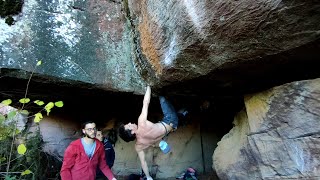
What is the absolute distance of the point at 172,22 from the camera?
104 inches

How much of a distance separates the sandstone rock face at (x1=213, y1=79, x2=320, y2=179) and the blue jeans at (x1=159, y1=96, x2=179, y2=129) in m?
1.02

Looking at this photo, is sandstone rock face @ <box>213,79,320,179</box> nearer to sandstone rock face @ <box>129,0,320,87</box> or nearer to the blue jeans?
sandstone rock face @ <box>129,0,320,87</box>

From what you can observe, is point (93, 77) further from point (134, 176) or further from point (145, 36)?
point (134, 176)

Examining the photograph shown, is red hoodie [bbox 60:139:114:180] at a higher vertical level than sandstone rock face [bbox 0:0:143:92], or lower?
lower

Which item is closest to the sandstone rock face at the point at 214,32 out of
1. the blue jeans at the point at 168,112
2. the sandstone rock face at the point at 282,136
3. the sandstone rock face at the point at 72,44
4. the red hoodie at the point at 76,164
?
the sandstone rock face at the point at 72,44

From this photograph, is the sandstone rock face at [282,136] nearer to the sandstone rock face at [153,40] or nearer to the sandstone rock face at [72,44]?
the sandstone rock face at [153,40]

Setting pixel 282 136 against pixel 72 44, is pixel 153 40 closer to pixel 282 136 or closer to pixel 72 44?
pixel 72 44

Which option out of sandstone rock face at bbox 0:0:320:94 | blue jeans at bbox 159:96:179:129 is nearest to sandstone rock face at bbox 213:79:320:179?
sandstone rock face at bbox 0:0:320:94

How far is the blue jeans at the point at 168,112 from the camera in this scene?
13.3ft

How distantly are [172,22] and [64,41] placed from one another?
48.4 inches

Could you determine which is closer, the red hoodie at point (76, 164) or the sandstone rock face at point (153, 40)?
the sandstone rock face at point (153, 40)

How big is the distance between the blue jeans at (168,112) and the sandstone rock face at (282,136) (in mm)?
1022

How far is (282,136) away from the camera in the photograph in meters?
2.77

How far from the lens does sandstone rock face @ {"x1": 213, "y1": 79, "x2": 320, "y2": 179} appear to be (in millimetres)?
2525
